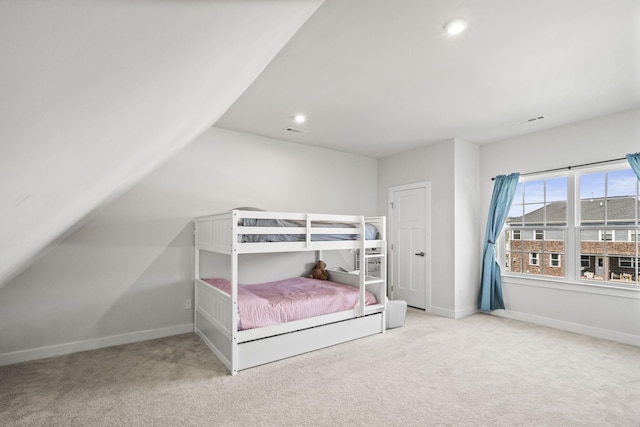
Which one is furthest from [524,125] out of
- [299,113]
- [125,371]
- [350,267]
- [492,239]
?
[125,371]

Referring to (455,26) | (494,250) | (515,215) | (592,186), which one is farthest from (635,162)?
(455,26)

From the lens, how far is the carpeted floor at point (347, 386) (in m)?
2.04

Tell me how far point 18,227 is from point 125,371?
1983 mm

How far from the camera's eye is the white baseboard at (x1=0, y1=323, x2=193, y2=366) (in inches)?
112

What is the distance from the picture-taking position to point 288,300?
3.06 meters

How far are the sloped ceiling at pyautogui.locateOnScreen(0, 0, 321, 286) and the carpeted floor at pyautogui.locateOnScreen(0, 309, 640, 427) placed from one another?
62.8 inches

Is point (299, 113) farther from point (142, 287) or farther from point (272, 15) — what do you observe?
point (142, 287)

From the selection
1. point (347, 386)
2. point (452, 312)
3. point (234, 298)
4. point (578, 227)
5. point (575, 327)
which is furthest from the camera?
point (452, 312)

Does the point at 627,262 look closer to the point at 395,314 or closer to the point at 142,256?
the point at 395,314

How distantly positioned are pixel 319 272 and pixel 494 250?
2.49 metres

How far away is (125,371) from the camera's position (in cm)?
265

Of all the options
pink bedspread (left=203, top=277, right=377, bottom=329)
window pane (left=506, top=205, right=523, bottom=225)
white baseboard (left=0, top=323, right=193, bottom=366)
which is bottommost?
white baseboard (left=0, top=323, right=193, bottom=366)

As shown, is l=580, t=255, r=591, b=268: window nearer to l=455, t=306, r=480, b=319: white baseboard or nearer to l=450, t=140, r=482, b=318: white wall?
l=450, t=140, r=482, b=318: white wall

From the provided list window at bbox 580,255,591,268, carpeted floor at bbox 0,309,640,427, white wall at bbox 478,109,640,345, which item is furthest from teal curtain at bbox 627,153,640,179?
carpeted floor at bbox 0,309,640,427
